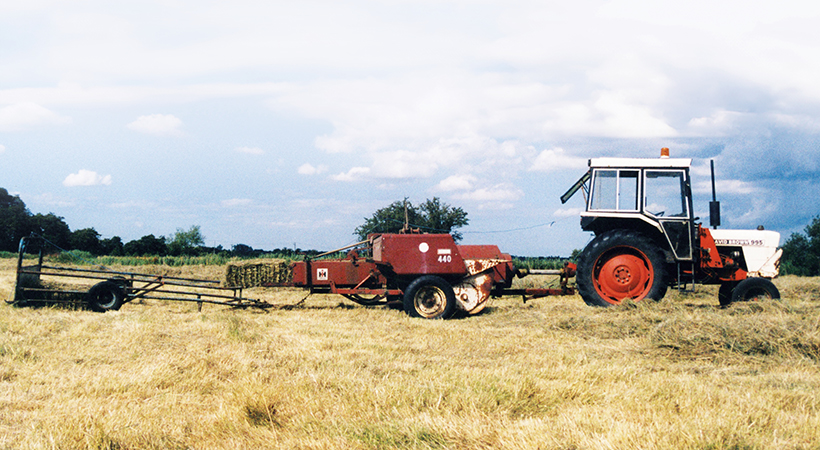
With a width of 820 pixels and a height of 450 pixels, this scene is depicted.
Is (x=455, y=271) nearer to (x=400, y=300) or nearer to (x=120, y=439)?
(x=400, y=300)

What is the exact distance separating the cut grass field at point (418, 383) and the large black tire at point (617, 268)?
2.72 ft

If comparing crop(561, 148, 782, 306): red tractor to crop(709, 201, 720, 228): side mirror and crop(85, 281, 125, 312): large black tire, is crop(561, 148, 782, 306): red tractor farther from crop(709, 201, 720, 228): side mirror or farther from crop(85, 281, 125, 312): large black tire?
crop(85, 281, 125, 312): large black tire

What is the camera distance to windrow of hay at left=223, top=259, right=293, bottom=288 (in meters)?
12.1

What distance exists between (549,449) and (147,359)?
427cm

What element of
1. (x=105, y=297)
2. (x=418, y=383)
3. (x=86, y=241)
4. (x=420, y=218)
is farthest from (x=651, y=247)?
(x=86, y=241)

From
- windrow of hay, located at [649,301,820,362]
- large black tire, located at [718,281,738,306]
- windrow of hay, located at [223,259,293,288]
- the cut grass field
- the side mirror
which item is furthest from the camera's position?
windrow of hay, located at [223,259,293,288]

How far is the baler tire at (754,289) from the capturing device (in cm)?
987

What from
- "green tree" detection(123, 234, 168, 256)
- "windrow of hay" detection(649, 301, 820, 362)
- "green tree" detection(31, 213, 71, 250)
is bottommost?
"windrow of hay" detection(649, 301, 820, 362)

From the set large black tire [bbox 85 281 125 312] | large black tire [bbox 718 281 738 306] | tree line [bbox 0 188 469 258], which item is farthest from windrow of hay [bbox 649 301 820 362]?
tree line [bbox 0 188 469 258]

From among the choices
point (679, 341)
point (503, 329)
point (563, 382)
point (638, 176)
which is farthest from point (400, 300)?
point (563, 382)

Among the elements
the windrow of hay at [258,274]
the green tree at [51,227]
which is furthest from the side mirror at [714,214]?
the green tree at [51,227]

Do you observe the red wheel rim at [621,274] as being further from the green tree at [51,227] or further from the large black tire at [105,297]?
the green tree at [51,227]

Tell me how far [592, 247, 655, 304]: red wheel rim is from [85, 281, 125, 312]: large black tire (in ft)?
26.8

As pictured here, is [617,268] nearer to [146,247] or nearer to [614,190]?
[614,190]
